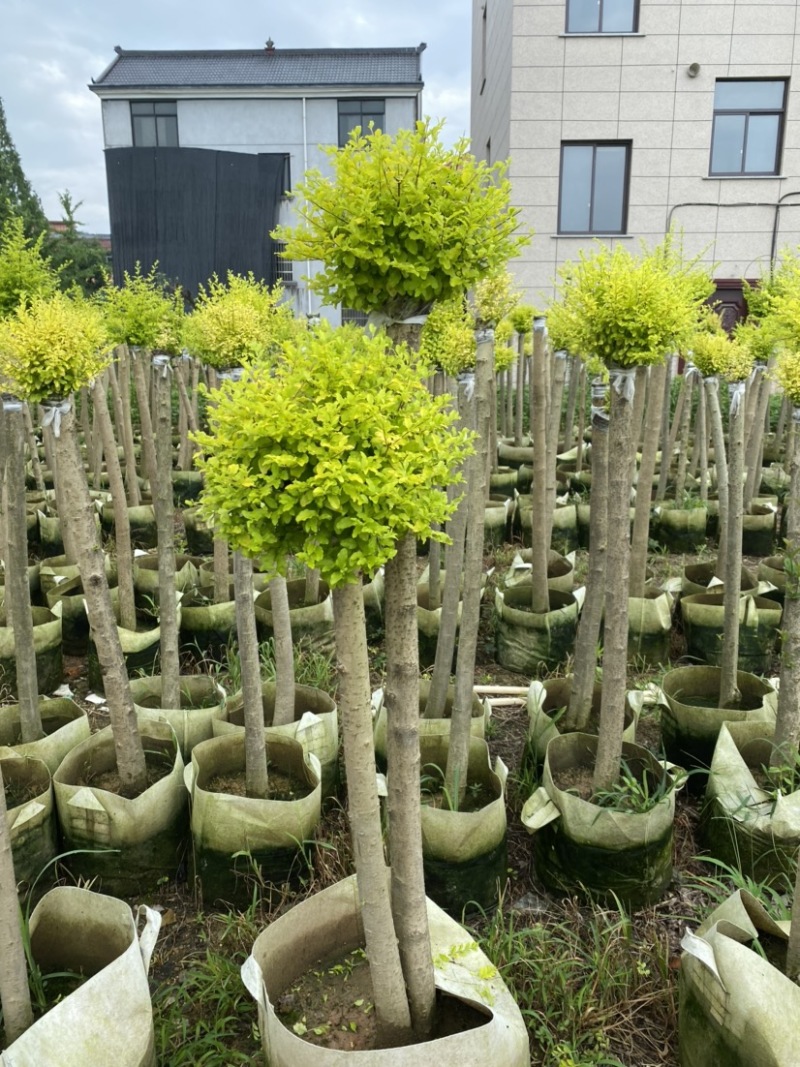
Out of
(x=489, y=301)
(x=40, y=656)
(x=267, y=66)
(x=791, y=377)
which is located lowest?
(x=40, y=656)

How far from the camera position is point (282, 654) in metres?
2.72

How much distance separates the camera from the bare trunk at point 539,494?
3.49 metres

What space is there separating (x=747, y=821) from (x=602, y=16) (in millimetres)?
11436

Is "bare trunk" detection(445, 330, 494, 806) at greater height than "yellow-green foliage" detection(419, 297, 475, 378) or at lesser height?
lesser

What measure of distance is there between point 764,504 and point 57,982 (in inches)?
197

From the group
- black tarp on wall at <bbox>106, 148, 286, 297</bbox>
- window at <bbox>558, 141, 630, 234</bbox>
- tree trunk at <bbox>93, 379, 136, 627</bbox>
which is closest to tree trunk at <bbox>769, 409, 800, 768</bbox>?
tree trunk at <bbox>93, 379, 136, 627</bbox>

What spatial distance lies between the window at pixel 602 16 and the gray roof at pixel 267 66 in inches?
264

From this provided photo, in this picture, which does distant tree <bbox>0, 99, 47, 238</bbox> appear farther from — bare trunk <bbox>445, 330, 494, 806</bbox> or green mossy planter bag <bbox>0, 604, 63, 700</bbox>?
bare trunk <bbox>445, 330, 494, 806</bbox>

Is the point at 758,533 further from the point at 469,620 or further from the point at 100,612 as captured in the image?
the point at 100,612

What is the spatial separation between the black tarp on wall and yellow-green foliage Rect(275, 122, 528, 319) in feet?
43.4

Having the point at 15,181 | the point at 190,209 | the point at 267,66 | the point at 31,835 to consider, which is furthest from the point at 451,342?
the point at 15,181

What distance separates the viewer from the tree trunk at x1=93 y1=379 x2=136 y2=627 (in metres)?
3.33

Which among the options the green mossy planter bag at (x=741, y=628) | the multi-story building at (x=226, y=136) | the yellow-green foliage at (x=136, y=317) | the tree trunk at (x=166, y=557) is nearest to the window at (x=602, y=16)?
the multi-story building at (x=226, y=136)

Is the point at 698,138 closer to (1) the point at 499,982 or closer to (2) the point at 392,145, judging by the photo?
(2) the point at 392,145
